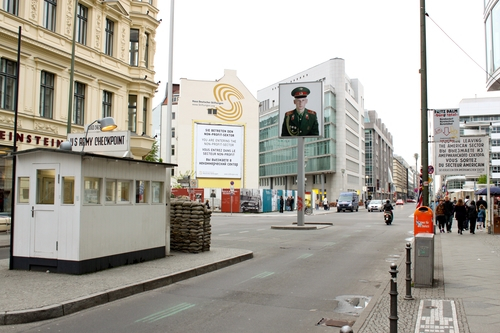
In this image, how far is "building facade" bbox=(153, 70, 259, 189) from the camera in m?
61.8

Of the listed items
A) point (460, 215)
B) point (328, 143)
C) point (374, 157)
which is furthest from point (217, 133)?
point (374, 157)

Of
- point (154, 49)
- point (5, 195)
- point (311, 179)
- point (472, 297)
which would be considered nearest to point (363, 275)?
point (472, 297)

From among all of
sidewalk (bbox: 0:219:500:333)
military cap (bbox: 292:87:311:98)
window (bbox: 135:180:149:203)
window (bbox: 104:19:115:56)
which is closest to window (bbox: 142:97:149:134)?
window (bbox: 104:19:115:56)

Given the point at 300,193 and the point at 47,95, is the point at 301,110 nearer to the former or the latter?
the point at 300,193

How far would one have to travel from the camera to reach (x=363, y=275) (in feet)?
36.4

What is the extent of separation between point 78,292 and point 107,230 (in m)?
2.49

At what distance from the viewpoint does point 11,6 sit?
898 inches

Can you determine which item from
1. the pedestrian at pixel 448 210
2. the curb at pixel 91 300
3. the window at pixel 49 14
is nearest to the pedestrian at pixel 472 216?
the pedestrian at pixel 448 210

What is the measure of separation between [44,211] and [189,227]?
4626 millimetres

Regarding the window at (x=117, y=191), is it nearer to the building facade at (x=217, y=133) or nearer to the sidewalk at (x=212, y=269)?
the sidewalk at (x=212, y=269)

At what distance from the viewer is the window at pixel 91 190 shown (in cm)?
985

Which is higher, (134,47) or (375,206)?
(134,47)

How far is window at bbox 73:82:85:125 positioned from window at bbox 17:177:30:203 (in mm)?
A: 17096

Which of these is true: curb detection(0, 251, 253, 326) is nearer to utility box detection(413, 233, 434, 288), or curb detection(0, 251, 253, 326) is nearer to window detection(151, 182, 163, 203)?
window detection(151, 182, 163, 203)
